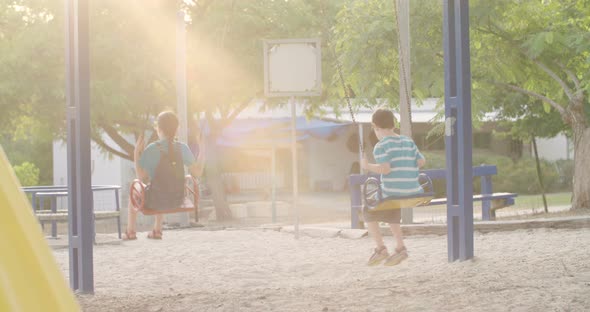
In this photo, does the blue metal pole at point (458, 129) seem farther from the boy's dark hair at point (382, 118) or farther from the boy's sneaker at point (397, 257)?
the boy's dark hair at point (382, 118)

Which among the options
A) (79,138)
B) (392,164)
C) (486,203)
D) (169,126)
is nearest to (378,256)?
(392,164)

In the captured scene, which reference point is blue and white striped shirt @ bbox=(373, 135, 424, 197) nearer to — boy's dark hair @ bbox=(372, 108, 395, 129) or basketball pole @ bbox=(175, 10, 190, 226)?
boy's dark hair @ bbox=(372, 108, 395, 129)

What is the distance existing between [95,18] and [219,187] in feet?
15.7

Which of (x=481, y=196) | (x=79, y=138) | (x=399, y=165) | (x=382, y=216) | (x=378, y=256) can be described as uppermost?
(x=79, y=138)

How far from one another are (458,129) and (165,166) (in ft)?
8.42

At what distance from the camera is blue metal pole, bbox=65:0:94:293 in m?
7.57

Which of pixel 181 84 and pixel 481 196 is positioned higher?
pixel 181 84

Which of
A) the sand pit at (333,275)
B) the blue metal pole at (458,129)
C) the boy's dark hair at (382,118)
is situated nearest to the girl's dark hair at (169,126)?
the sand pit at (333,275)

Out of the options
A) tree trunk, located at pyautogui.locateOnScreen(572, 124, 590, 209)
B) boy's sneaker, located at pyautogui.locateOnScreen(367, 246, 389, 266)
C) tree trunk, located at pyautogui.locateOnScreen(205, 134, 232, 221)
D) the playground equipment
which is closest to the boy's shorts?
boy's sneaker, located at pyautogui.locateOnScreen(367, 246, 389, 266)

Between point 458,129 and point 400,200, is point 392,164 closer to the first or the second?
point 400,200

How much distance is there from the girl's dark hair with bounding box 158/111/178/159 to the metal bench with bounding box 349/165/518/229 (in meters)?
5.26

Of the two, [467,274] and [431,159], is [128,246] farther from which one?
[431,159]

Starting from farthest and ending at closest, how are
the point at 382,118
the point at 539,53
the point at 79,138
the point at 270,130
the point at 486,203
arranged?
the point at 270,130
the point at 539,53
the point at 486,203
the point at 79,138
the point at 382,118

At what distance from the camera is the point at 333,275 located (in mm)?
9086
